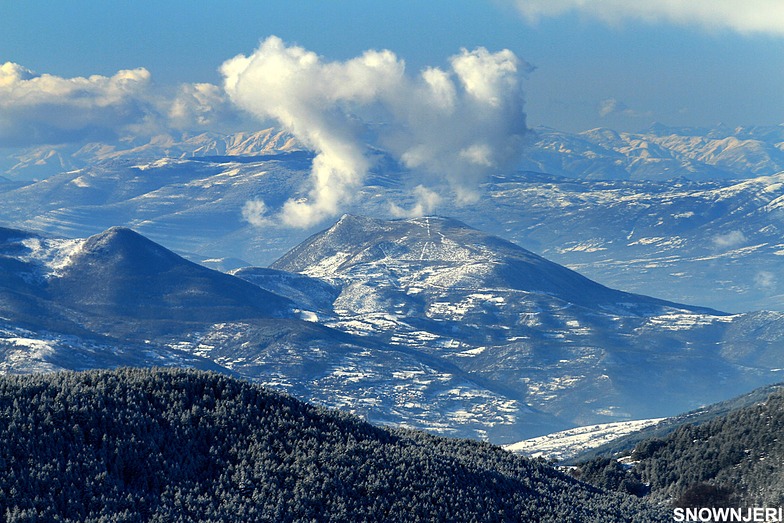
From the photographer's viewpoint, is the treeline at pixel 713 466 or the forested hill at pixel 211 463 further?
the treeline at pixel 713 466

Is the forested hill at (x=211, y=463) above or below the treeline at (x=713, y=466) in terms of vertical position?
below

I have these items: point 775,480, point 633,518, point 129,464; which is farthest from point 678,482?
point 129,464

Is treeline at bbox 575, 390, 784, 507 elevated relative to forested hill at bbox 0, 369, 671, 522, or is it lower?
elevated

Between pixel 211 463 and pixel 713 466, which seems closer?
pixel 211 463

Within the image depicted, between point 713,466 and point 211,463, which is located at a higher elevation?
point 713,466

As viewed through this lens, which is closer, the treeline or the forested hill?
the forested hill
